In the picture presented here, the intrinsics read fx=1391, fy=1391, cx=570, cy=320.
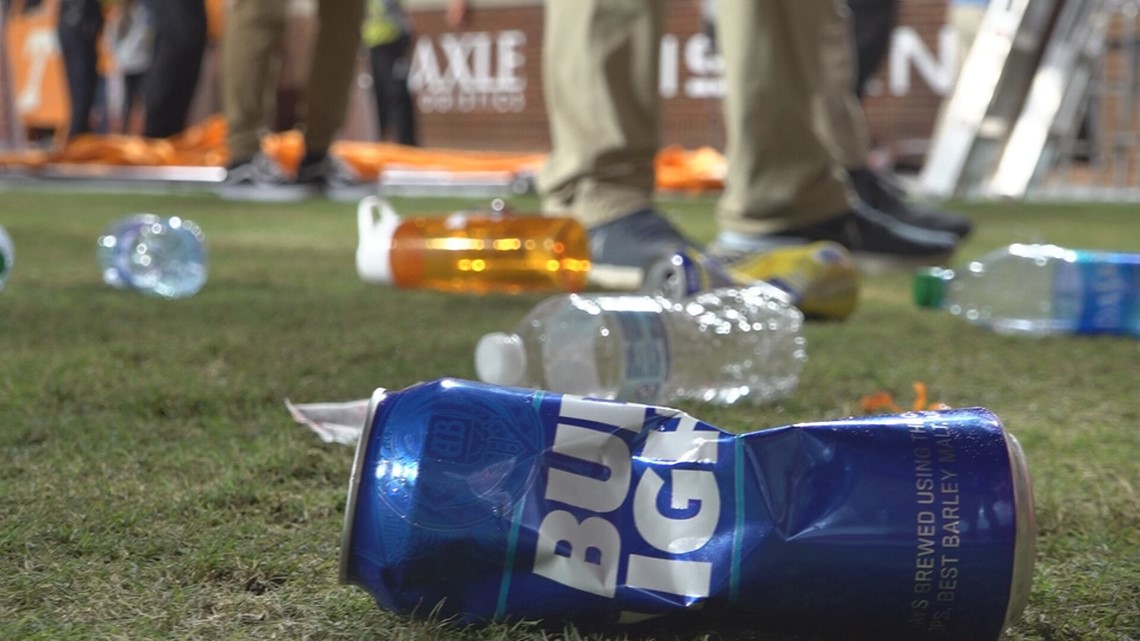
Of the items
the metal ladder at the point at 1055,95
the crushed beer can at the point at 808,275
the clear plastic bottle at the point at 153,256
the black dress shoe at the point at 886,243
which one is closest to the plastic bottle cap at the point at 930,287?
the crushed beer can at the point at 808,275

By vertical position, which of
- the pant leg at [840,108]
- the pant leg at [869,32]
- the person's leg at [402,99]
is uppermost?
the pant leg at [869,32]

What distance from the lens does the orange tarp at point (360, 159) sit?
5.50m

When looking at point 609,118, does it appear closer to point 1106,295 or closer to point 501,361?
point 1106,295

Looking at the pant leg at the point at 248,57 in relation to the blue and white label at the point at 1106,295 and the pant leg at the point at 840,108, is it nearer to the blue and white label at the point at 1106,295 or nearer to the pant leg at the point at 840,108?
the pant leg at the point at 840,108

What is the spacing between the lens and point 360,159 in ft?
19.5

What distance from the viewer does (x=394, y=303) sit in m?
2.24

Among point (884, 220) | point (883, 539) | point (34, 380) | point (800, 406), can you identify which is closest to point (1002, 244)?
point (884, 220)

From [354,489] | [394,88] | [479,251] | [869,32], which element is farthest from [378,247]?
[394,88]

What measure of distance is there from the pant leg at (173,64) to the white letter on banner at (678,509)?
525 cm

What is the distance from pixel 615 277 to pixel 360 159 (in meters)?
3.81

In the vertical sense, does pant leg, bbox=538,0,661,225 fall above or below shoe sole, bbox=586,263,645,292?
above

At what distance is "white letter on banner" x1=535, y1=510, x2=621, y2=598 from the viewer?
0.76 m

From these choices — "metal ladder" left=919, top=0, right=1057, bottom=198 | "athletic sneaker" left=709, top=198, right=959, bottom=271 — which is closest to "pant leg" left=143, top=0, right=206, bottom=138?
"metal ladder" left=919, top=0, right=1057, bottom=198

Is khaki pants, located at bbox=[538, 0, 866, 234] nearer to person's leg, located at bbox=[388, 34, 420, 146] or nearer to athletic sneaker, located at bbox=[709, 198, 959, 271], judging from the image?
athletic sneaker, located at bbox=[709, 198, 959, 271]
